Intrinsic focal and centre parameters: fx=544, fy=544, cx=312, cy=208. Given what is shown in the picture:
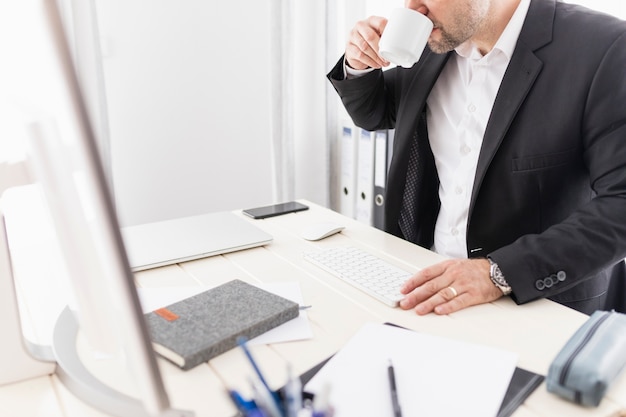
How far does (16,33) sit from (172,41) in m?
1.72

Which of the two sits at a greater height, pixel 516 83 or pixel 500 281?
pixel 516 83

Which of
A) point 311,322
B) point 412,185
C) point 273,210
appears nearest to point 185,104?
point 273,210

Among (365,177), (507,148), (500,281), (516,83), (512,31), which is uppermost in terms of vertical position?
(512,31)

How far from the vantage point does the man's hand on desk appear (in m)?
0.85

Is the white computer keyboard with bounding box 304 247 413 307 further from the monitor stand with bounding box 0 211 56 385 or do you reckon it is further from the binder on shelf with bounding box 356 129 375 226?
the binder on shelf with bounding box 356 129 375 226

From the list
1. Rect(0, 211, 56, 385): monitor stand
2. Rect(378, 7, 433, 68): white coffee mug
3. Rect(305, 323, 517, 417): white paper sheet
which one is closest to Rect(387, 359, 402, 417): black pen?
Rect(305, 323, 517, 417): white paper sheet

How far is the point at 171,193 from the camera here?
7.23ft

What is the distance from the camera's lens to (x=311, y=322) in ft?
2.65

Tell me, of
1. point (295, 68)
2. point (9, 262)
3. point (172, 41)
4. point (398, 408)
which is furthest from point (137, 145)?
point (398, 408)

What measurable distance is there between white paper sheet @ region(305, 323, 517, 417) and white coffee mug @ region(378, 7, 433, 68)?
0.55 meters

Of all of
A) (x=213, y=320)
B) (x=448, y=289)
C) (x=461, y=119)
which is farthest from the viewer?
(x=461, y=119)

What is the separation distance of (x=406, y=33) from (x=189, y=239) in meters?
0.60

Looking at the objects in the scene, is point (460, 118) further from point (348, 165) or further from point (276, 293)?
point (348, 165)

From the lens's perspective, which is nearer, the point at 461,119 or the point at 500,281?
the point at 500,281
